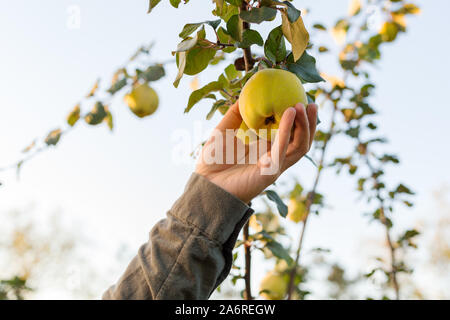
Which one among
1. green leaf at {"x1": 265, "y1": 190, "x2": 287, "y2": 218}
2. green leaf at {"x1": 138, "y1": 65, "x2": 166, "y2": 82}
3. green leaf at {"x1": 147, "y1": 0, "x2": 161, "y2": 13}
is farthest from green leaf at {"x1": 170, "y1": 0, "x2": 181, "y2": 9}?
green leaf at {"x1": 138, "y1": 65, "x2": 166, "y2": 82}

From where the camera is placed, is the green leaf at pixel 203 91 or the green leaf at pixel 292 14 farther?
the green leaf at pixel 203 91

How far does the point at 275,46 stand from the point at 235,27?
9 cm

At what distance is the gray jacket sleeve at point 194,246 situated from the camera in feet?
2.23

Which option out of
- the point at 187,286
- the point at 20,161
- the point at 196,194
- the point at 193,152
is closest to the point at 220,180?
the point at 196,194

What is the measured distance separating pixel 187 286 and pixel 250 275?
46 centimetres

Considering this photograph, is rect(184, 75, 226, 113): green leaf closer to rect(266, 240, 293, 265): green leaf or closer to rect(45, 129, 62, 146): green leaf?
rect(266, 240, 293, 265): green leaf

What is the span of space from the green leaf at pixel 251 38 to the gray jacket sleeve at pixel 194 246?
27 centimetres

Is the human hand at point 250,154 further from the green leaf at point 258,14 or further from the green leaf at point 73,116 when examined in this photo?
the green leaf at point 73,116

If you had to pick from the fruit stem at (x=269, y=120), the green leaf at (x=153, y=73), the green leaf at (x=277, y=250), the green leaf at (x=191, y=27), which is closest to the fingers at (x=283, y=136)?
the fruit stem at (x=269, y=120)

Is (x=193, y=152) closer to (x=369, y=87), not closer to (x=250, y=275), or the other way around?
(x=250, y=275)

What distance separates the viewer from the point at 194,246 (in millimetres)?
681

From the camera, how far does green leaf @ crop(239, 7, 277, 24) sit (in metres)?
0.59

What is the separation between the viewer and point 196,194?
73cm

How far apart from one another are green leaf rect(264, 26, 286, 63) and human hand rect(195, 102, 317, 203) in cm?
13
